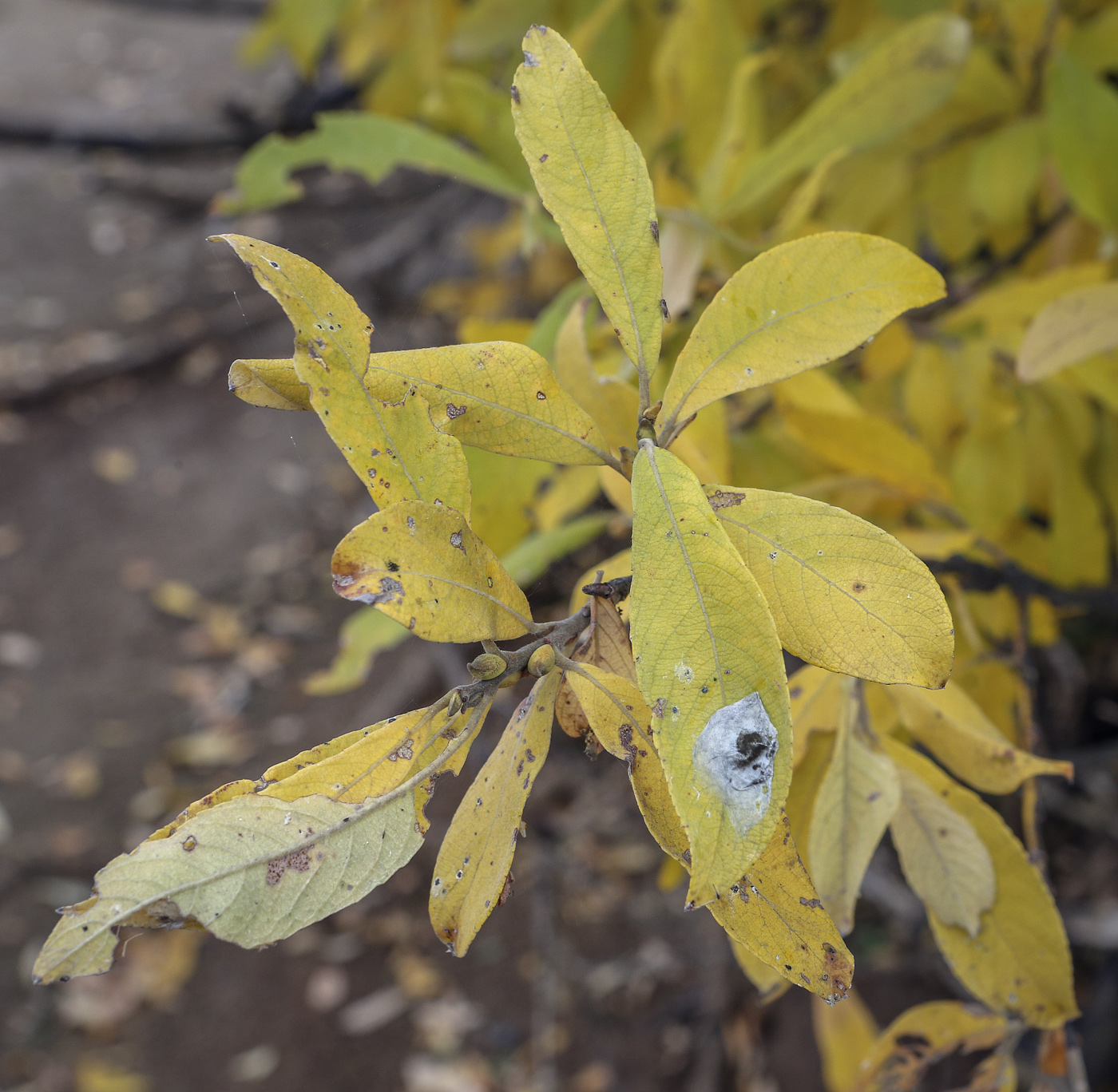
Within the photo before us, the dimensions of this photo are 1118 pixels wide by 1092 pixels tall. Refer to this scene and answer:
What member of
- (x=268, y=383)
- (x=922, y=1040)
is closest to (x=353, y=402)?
(x=268, y=383)

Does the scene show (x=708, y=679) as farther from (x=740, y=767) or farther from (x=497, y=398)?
(x=497, y=398)

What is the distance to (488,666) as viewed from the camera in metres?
0.36

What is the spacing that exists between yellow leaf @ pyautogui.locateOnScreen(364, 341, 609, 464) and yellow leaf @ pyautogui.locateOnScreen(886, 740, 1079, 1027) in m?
0.31

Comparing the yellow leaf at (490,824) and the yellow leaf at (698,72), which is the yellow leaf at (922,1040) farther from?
the yellow leaf at (698,72)

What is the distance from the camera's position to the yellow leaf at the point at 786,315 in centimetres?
39

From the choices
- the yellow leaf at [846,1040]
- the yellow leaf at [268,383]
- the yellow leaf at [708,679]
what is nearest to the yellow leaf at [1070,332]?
the yellow leaf at [708,679]

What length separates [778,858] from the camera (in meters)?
0.35

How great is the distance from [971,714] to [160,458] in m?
3.49

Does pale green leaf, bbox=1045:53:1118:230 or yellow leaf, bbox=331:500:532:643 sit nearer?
yellow leaf, bbox=331:500:532:643

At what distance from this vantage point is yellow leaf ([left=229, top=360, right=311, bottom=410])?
361 mm

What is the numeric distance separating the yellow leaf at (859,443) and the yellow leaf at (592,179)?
300 mm

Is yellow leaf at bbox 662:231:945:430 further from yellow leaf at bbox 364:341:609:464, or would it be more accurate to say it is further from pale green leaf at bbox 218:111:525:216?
pale green leaf at bbox 218:111:525:216

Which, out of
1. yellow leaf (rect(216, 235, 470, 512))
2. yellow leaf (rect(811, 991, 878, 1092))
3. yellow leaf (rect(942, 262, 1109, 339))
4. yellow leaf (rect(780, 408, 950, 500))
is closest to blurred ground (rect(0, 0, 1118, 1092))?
yellow leaf (rect(811, 991, 878, 1092))

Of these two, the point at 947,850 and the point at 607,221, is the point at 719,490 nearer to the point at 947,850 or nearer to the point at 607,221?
the point at 607,221
